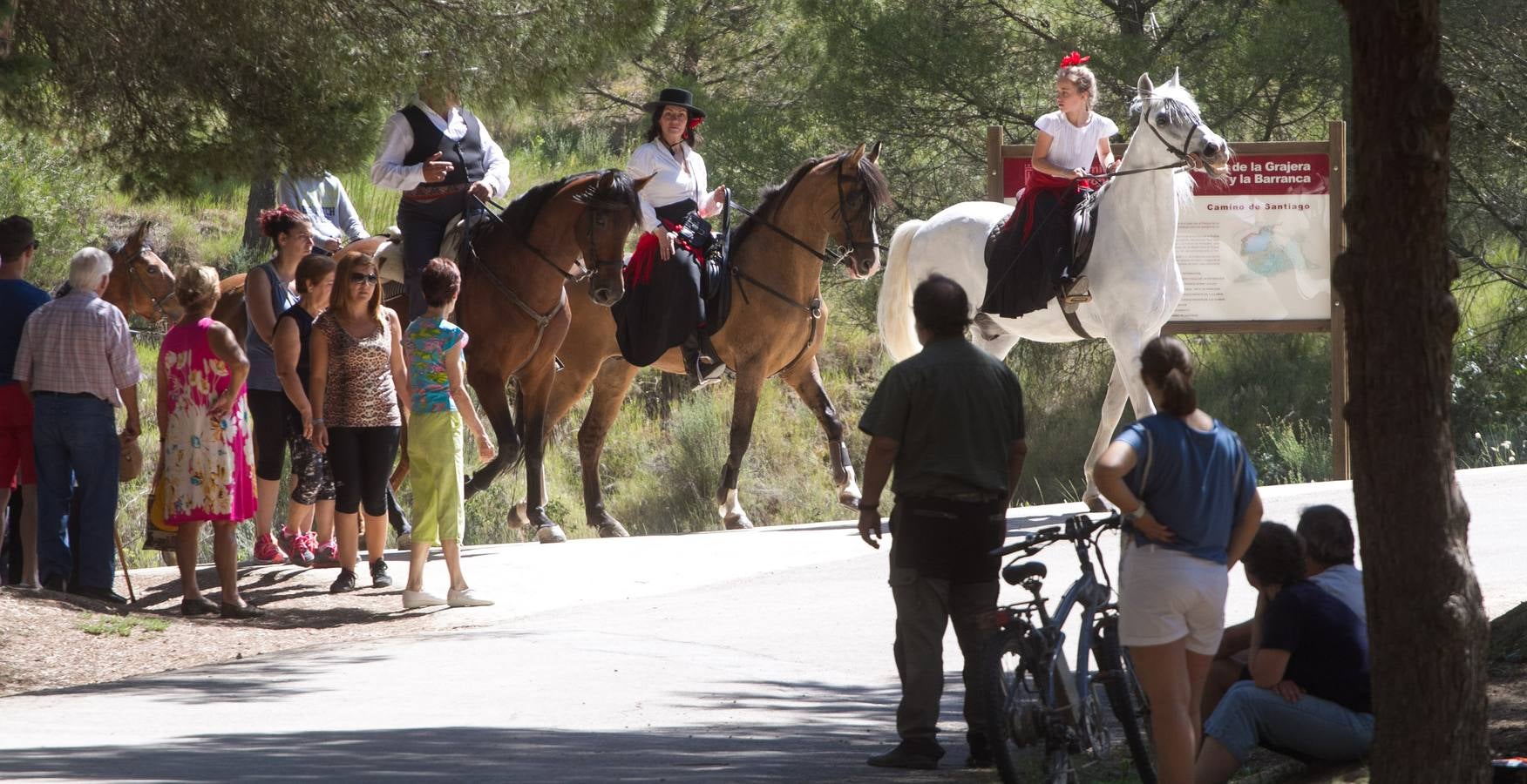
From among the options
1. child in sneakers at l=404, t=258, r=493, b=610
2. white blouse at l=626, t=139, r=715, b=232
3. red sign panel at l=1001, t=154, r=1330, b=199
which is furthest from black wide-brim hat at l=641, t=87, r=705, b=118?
child in sneakers at l=404, t=258, r=493, b=610

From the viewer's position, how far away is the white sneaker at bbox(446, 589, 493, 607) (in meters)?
10.9

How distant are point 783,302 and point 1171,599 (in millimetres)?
8448

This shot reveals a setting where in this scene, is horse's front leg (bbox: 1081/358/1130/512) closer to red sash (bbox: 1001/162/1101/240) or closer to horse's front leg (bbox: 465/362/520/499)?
red sash (bbox: 1001/162/1101/240)

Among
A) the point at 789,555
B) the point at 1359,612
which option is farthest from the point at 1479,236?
the point at 1359,612

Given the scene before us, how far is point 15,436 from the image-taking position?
10641mm

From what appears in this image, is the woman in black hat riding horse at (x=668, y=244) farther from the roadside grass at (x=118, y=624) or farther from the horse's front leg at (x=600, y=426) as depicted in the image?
the roadside grass at (x=118, y=624)

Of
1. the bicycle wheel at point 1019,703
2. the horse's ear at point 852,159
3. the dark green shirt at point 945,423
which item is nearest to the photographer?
the bicycle wheel at point 1019,703

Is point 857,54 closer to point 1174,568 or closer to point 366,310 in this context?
point 366,310

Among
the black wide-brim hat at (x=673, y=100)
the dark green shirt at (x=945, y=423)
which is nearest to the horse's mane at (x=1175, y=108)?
the black wide-brim hat at (x=673, y=100)

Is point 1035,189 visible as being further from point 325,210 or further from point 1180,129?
point 325,210

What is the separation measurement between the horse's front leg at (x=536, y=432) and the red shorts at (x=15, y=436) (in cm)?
369

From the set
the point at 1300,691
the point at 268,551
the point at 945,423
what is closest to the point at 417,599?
the point at 268,551

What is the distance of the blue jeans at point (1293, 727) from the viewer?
20.0 feet

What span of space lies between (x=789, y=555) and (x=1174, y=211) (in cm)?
347
